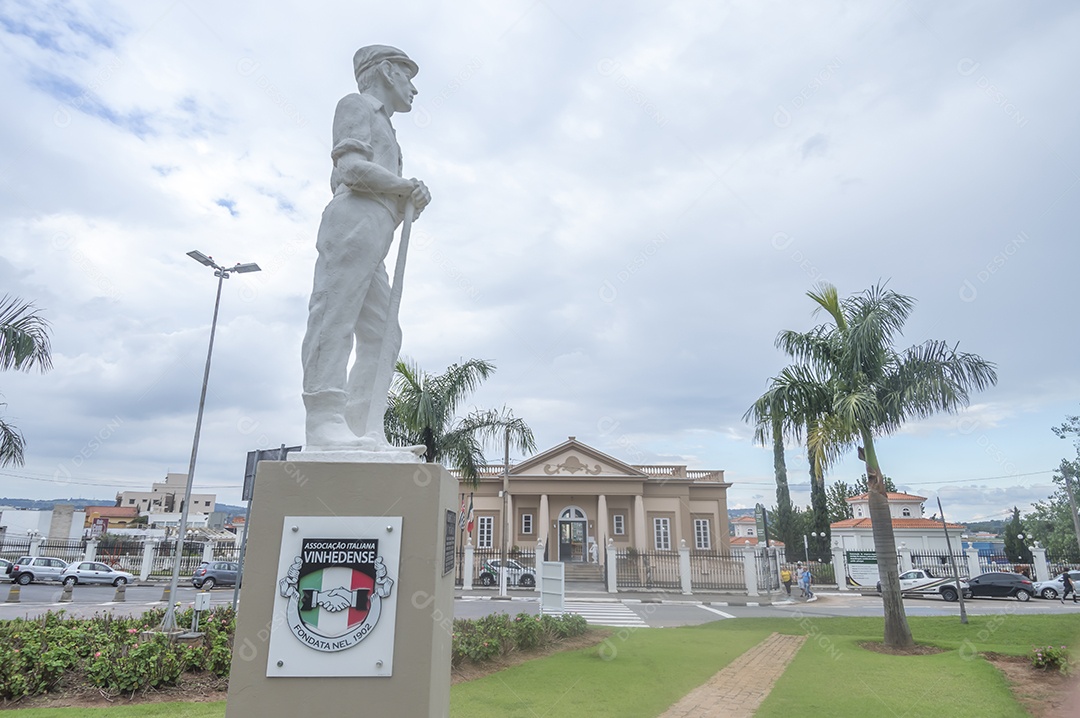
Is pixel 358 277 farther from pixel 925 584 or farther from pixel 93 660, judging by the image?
pixel 925 584

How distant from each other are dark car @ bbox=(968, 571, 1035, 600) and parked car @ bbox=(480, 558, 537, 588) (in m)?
16.9

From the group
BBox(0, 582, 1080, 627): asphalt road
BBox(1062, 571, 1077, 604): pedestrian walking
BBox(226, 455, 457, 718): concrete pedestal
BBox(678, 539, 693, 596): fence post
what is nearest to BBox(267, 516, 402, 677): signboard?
BBox(226, 455, 457, 718): concrete pedestal

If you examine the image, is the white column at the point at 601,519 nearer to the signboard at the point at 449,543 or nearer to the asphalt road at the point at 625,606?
the asphalt road at the point at 625,606

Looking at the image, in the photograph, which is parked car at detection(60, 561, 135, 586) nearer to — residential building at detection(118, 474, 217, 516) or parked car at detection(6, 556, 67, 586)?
parked car at detection(6, 556, 67, 586)

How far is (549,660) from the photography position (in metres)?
8.80

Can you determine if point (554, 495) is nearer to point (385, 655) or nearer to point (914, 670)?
point (914, 670)

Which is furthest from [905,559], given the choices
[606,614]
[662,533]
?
[606,614]

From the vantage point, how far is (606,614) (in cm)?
1695

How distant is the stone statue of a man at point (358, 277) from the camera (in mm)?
3486

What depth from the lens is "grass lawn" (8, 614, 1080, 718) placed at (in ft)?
20.4

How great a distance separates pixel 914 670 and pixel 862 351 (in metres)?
4.75

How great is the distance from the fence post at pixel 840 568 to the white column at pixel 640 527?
9.20 metres

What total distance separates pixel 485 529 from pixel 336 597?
31.9 m

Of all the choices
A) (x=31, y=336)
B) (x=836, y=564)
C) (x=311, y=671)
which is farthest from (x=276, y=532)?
(x=836, y=564)
